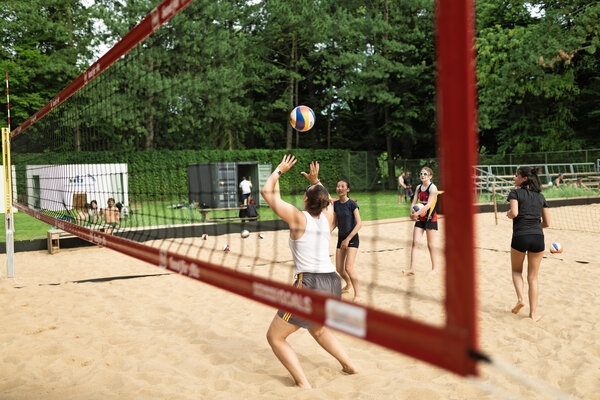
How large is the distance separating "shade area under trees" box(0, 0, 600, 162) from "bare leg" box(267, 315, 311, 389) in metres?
18.9

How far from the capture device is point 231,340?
4430mm

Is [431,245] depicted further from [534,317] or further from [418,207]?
[534,317]

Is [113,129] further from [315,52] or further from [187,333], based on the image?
[315,52]

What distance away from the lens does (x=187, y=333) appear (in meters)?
4.66

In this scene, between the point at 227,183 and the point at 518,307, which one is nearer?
the point at 518,307

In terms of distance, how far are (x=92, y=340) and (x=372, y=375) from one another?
8.63ft

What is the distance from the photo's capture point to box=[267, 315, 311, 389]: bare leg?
3.26 m

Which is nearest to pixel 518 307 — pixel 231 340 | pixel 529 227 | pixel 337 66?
pixel 529 227

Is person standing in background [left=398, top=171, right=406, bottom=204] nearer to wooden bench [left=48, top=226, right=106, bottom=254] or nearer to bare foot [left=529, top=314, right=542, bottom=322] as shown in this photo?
bare foot [left=529, top=314, right=542, bottom=322]

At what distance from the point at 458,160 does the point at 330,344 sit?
8.34ft

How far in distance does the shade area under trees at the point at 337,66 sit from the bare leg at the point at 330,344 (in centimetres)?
1864

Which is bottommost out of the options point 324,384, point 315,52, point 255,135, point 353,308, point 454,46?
point 324,384

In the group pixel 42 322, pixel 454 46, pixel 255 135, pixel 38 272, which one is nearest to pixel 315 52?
pixel 255 135

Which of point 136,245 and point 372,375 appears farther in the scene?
point 372,375
